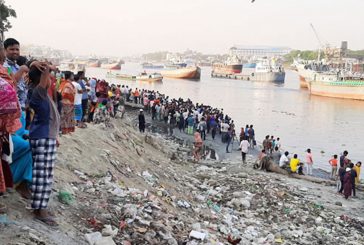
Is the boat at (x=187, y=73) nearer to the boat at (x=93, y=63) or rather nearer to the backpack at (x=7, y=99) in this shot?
the boat at (x=93, y=63)

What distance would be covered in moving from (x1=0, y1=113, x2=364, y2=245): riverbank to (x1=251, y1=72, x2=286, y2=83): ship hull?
72.4m

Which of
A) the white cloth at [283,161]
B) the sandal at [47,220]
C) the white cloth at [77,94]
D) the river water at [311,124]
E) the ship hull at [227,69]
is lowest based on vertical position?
the river water at [311,124]

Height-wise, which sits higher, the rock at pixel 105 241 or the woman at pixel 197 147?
the rock at pixel 105 241

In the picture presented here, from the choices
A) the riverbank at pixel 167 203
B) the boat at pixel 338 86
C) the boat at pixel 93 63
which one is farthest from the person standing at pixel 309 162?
the boat at pixel 93 63

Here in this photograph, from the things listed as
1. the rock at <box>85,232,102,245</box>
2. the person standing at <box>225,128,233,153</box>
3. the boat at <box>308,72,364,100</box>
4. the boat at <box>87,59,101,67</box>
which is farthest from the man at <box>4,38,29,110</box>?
the boat at <box>87,59,101,67</box>

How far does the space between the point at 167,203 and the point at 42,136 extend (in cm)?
306

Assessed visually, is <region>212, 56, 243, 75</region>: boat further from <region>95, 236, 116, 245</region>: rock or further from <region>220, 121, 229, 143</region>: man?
<region>95, 236, 116, 245</region>: rock

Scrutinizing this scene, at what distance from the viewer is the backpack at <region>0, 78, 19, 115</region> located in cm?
333

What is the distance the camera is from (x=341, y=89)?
178 feet

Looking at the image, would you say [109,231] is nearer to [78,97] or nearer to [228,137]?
[78,97]

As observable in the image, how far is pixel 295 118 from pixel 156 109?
17.0 m

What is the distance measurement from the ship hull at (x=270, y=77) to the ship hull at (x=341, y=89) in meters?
22.6

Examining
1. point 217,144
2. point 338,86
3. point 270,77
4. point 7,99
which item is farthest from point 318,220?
point 270,77

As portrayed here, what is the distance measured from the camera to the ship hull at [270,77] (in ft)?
271
